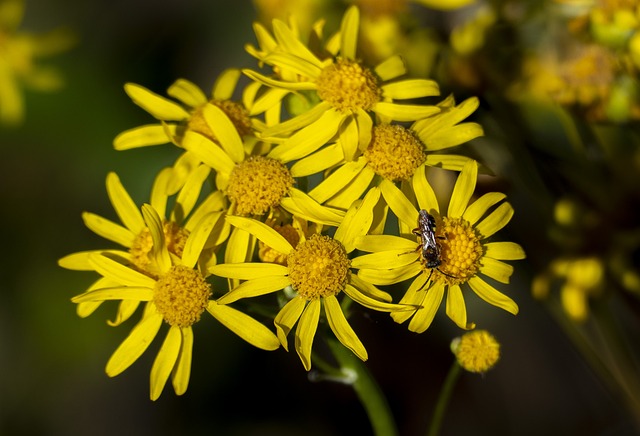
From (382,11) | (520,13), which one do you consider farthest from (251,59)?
(520,13)

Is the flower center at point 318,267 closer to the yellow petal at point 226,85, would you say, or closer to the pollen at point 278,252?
the pollen at point 278,252

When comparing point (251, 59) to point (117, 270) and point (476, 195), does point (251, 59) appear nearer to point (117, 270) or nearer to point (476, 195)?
point (476, 195)

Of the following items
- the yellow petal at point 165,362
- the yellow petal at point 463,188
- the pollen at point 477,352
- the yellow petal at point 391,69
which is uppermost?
the yellow petal at point 391,69

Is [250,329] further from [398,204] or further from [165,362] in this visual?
[398,204]

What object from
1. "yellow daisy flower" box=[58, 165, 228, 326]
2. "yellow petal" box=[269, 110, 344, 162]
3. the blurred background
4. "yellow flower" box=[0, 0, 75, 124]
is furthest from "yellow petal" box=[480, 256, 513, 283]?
"yellow flower" box=[0, 0, 75, 124]

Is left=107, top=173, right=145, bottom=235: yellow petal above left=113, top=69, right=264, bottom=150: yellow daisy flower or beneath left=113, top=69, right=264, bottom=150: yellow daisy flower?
beneath

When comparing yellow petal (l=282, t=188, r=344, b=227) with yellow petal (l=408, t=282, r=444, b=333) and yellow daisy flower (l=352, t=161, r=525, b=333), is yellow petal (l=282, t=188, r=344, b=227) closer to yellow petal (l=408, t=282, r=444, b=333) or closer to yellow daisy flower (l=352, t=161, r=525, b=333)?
yellow daisy flower (l=352, t=161, r=525, b=333)

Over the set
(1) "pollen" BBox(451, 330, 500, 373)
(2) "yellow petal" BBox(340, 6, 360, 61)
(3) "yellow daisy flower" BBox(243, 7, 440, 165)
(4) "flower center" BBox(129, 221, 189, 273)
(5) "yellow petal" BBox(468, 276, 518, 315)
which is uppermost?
(2) "yellow petal" BBox(340, 6, 360, 61)

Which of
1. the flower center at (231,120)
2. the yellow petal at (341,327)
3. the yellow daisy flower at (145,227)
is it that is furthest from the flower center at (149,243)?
the yellow petal at (341,327)
